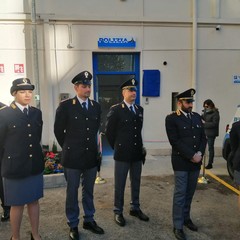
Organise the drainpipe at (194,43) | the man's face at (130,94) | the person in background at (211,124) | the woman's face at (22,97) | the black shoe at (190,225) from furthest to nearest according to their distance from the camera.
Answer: the drainpipe at (194,43) → the person in background at (211,124) → the man's face at (130,94) → the black shoe at (190,225) → the woman's face at (22,97)

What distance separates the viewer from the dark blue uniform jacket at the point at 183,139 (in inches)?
150

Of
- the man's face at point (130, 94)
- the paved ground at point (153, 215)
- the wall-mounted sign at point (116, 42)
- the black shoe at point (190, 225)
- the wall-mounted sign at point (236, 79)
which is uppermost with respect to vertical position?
the wall-mounted sign at point (116, 42)

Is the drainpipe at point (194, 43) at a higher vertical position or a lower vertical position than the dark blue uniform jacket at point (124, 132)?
higher

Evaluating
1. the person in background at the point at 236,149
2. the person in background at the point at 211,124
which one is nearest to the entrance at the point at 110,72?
the person in background at the point at 211,124

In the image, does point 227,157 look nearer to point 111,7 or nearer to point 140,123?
point 140,123

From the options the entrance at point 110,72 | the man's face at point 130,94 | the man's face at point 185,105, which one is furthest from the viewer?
the entrance at point 110,72

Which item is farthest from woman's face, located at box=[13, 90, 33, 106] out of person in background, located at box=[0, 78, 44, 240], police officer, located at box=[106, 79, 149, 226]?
police officer, located at box=[106, 79, 149, 226]

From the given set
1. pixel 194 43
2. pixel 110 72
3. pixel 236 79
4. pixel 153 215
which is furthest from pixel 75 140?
pixel 236 79

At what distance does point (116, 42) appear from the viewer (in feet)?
27.9

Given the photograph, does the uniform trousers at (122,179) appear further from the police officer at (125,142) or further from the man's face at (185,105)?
the man's face at (185,105)

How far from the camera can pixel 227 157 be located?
664cm

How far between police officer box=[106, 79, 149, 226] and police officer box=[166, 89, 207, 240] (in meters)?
0.59

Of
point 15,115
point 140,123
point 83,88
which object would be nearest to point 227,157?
point 140,123

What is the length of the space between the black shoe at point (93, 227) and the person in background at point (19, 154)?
35.6 inches
